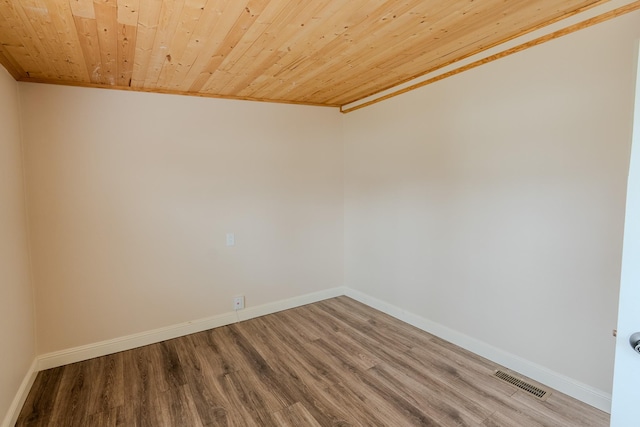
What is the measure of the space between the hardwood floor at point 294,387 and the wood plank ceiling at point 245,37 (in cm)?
241

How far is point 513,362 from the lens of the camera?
2463 mm

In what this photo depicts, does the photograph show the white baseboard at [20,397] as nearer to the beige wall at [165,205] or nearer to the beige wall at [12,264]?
the beige wall at [12,264]

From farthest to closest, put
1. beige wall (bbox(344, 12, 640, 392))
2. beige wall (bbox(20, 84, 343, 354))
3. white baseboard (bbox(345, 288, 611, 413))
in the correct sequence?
beige wall (bbox(20, 84, 343, 354)), white baseboard (bbox(345, 288, 611, 413)), beige wall (bbox(344, 12, 640, 392))

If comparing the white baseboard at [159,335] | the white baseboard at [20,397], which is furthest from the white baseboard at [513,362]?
the white baseboard at [20,397]

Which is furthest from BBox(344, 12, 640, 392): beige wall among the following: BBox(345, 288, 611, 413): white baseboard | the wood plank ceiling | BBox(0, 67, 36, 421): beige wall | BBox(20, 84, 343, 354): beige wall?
BBox(0, 67, 36, 421): beige wall

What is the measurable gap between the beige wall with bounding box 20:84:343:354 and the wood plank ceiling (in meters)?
0.39

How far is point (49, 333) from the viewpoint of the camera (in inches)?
106

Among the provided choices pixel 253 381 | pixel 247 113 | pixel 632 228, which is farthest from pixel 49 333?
pixel 632 228

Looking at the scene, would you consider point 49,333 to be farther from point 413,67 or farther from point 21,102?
point 413,67

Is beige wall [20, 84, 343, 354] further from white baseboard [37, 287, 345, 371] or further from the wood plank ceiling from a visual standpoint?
the wood plank ceiling

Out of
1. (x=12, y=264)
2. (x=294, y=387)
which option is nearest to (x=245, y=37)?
(x=12, y=264)

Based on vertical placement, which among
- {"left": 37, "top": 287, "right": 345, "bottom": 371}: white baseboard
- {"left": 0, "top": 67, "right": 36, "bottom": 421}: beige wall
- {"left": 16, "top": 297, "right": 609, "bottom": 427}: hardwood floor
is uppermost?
{"left": 0, "top": 67, "right": 36, "bottom": 421}: beige wall

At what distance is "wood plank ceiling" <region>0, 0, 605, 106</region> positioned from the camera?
5.57 ft

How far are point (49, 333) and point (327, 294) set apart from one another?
280 cm
